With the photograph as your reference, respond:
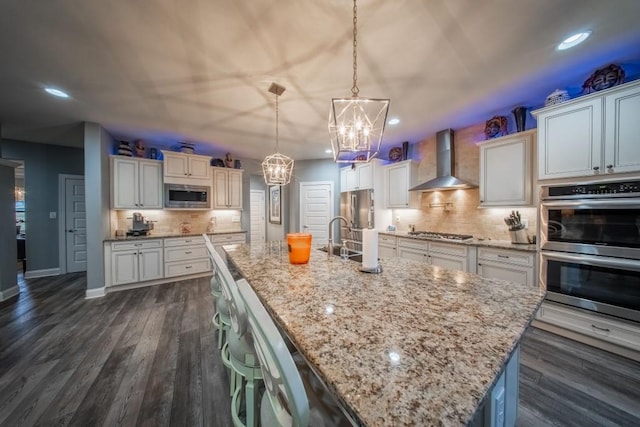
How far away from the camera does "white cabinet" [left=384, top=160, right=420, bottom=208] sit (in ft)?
13.5

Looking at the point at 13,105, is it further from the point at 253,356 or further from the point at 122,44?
the point at 253,356

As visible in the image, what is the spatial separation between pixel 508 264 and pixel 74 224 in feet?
24.6

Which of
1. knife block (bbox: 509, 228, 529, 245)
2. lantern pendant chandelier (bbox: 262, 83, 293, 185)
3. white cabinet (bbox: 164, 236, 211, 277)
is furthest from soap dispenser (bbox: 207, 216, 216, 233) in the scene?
knife block (bbox: 509, 228, 529, 245)

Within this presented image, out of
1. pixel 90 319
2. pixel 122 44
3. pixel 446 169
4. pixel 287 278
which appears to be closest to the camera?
pixel 287 278

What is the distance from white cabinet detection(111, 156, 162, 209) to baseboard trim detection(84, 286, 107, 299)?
50.4 inches

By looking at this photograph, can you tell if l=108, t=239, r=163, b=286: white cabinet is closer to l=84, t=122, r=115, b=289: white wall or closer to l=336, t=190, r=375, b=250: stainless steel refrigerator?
l=84, t=122, r=115, b=289: white wall

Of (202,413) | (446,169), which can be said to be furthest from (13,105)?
(446,169)

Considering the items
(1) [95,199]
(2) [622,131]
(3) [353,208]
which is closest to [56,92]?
(1) [95,199]

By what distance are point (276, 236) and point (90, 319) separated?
4131 mm

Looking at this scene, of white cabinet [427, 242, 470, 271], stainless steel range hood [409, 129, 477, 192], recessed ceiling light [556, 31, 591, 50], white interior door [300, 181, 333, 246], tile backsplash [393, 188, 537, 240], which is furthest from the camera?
white interior door [300, 181, 333, 246]

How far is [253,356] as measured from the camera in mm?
1090

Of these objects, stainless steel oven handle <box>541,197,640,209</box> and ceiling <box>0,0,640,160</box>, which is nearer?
ceiling <box>0,0,640,160</box>

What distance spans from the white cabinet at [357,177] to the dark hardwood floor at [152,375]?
3134 mm

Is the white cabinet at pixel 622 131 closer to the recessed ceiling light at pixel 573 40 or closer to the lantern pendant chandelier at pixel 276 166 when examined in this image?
the recessed ceiling light at pixel 573 40
